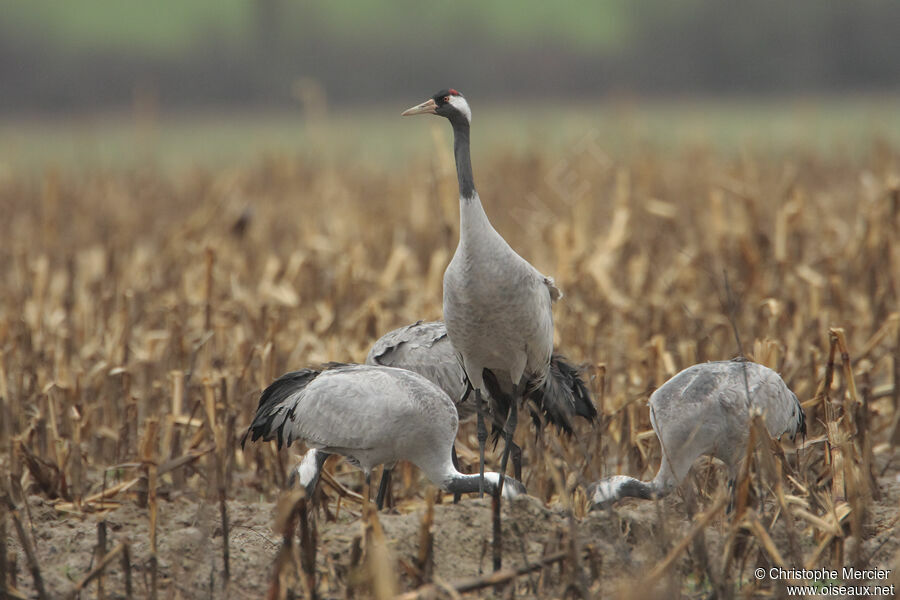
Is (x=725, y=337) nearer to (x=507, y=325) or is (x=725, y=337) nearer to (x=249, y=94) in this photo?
(x=507, y=325)

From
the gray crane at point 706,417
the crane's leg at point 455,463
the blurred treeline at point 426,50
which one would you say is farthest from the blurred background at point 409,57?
the gray crane at point 706,417

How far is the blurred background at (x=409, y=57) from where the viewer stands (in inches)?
786

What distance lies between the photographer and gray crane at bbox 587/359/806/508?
11.9ft

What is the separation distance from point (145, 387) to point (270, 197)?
526 centimetres

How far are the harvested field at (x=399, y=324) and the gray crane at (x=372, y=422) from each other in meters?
0.18

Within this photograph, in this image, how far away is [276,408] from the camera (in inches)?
154

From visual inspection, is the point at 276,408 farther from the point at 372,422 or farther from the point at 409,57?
the point at 409,57

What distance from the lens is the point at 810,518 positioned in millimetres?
3072

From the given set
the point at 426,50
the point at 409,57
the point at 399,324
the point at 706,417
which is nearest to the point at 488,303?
the point at 706,417

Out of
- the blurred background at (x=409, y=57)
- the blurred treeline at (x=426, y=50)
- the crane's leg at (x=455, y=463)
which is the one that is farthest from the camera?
the blurred treeline at (x=426, y=50)

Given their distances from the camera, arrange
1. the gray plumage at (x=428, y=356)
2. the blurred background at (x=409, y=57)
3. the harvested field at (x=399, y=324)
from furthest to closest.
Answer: the blurred background at (x=409, y=57) → the gray plumage at (x=428, y=356) → the harvested field at (x=399, y=324)

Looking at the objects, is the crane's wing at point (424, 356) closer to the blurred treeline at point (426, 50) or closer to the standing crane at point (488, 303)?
the standing crane at point (488, 303)

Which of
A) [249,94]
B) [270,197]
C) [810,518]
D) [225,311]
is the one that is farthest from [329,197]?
[249,94]

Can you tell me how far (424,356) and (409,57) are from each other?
56.2ft
